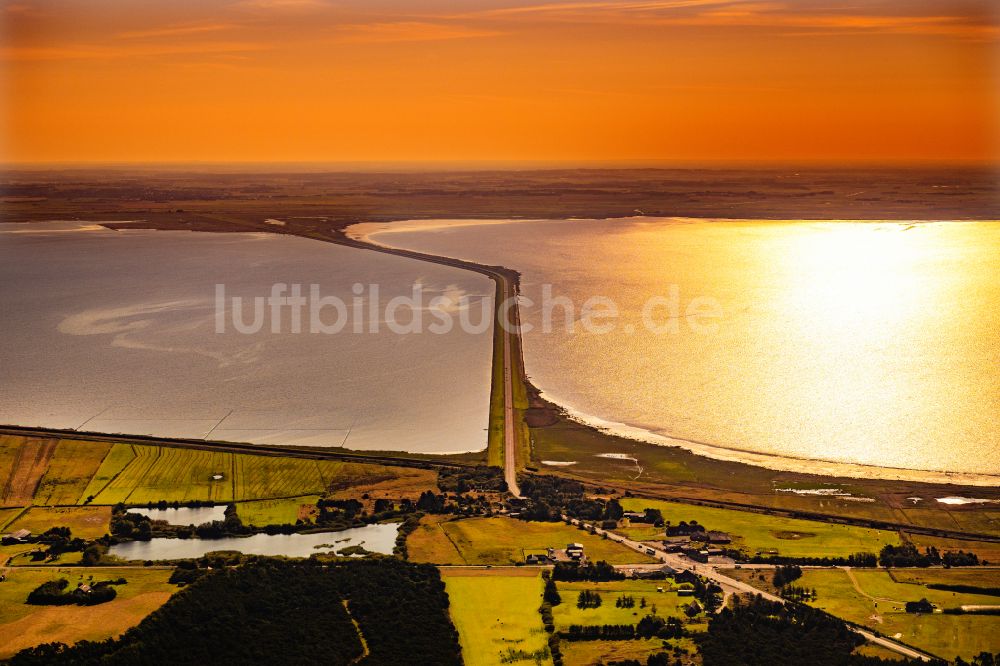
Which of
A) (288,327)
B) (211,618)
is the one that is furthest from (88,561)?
(288,327)

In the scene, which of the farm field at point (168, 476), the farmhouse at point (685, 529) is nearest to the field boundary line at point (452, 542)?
the farm field at point (168, 476)

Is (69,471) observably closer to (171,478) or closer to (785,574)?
(171,478)

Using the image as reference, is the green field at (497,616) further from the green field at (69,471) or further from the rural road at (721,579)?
the green field at (69,471)

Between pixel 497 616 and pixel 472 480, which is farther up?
pixel 472 480

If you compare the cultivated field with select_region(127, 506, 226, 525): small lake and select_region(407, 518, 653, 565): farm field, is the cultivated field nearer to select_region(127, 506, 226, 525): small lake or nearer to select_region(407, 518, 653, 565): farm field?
select_region(127, 506, 226, 525): small lake

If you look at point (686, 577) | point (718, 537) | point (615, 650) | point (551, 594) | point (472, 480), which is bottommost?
point (615, 650)

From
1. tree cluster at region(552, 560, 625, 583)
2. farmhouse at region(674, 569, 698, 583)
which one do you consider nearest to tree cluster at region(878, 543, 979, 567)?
farmhouse at region(674, 569, 698, 583)

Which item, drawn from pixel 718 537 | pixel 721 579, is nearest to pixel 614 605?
pixel 721 579
